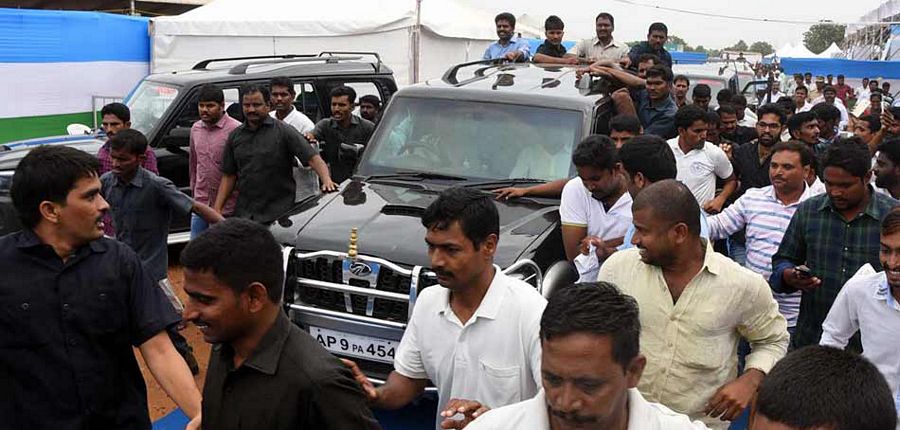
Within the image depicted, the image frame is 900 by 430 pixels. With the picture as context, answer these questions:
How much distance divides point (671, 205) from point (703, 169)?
3.37m

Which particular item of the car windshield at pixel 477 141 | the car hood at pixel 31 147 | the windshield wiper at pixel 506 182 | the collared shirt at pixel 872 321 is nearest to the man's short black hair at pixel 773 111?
the car windshield at pixel 477 141

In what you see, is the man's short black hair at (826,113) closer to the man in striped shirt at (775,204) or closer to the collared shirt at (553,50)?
the man in striped shirt at (775,204)

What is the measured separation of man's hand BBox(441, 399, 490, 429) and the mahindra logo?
8.61 feet

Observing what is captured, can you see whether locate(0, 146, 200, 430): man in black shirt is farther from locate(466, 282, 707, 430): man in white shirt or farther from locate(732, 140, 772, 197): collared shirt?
locate(732, 140, 772, 197): collared shirt

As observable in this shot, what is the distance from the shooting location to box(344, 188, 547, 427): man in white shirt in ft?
9.68

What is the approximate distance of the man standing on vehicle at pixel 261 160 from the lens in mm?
6902

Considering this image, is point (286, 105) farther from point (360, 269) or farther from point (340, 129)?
point (360, 269)

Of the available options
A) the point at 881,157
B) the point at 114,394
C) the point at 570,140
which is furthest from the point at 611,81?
the point at 114,394

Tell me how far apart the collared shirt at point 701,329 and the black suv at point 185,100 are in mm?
5888

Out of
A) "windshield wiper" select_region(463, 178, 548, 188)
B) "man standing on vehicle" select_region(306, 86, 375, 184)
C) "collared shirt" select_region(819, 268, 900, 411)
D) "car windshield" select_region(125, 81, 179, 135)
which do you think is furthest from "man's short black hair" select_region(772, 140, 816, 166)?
"car windshield" select_region(125, 81, 179, 135)

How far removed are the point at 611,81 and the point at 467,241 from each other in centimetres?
465

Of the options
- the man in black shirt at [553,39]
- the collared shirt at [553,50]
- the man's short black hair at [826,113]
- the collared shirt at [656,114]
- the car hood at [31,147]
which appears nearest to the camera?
the collared shirt at [656,114]

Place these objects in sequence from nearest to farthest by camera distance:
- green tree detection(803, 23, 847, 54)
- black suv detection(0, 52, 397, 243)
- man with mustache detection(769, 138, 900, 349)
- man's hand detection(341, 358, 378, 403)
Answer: man's hand detection(341, 358, 378, 403) < man with mustache detection(769, 138, 900, 349) < black suv detection(0, 52, 397, 243) < green tree detection(803, 23, 847, 54)

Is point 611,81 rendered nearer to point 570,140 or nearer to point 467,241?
point 570,140
